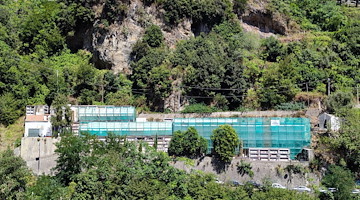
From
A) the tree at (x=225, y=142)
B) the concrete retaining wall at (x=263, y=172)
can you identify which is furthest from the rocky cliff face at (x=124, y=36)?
the concrete retaining wall at (x=263, y=172)

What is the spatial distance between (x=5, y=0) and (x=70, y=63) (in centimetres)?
1556

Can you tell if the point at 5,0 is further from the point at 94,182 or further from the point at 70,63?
the point at 94,182

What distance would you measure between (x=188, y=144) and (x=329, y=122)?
35.0ft

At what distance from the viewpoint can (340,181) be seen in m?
30.7

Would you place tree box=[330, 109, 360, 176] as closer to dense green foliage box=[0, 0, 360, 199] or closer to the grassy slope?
dense green foliage box=[0, 0, 360, 199]

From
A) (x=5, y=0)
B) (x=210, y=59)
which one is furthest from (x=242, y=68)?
(x=5, y=0)

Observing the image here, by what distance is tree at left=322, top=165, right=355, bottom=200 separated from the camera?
98.9 feet

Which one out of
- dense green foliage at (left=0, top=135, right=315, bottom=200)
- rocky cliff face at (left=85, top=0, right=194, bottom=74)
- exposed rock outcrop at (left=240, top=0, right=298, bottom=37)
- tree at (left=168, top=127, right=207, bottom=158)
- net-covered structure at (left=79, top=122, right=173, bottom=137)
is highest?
exposed rock outcrop at (left=240, top=0, right=298, bottom=37)

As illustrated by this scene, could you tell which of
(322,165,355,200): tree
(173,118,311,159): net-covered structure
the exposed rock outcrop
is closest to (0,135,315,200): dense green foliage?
(322,165,355,200): tree

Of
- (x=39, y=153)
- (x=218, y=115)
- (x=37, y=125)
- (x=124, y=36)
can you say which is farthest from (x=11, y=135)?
(x=218, y=115)

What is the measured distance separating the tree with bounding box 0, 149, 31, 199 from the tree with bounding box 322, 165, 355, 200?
20316mm

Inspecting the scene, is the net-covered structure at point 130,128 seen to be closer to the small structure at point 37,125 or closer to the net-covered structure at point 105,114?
the net-covered structure at point 105,114

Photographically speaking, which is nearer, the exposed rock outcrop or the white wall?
the white wall

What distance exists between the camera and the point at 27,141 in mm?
34688
